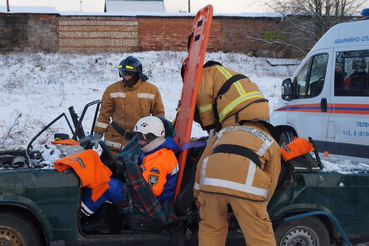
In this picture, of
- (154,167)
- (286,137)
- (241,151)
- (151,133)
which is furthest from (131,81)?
(286,137)

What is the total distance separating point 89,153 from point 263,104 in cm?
144

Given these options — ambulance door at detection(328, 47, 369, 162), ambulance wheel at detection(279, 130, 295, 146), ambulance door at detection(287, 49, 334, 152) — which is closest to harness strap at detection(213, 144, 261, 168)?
ambulance door at detection(328, 47, 369, 162)

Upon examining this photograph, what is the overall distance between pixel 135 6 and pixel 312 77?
2756 cm

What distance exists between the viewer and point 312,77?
6.61 m

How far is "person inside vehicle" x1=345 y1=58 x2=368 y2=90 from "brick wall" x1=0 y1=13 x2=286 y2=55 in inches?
664

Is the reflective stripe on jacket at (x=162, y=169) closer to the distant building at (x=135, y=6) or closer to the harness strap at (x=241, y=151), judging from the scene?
the harness strap at (x=241, y=151)

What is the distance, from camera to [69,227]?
3.23m

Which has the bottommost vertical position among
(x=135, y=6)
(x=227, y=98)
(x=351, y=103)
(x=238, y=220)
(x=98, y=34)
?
(x=238, y=220)

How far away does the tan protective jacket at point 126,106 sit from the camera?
507cm

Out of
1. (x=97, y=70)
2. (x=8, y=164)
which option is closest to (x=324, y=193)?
(x=8, y=164)

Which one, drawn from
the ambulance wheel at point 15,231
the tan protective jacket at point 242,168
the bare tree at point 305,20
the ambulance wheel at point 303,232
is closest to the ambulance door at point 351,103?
the ambulance wheel at point 303,232

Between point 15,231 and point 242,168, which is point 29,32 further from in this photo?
point 242,168

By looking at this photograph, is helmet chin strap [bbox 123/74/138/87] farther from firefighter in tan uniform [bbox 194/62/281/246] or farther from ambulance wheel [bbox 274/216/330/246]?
ambulance wheel [bbox 274/216/330/246]

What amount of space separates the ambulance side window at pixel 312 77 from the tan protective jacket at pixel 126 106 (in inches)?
109
